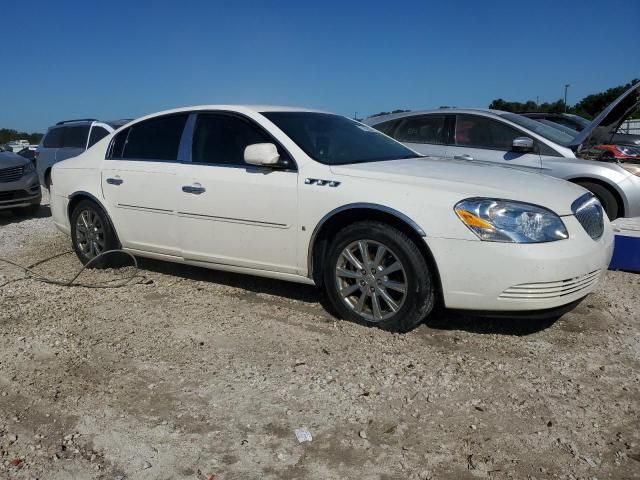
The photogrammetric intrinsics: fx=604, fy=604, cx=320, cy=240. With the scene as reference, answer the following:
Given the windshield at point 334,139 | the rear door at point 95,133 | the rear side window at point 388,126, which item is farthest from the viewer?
the rear door at point 95,133

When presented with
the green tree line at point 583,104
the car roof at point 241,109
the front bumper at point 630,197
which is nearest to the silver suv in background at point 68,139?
the car roof at point 241,109

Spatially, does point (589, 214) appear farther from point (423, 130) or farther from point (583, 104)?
point (583, 104)

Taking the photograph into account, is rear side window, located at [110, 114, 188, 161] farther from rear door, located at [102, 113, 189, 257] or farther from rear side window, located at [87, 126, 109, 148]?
rear side window, located at [87, 126, 109, 148]

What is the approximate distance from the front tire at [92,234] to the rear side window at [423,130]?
403cm

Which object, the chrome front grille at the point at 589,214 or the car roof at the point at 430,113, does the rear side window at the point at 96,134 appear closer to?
the car roof at the point at 430,113

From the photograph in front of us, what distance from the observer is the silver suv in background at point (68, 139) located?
11.2m

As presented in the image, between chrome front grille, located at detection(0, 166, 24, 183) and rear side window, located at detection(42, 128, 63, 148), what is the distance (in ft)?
6.72

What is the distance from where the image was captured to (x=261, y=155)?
14.1 ft

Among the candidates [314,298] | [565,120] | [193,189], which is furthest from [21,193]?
[565,120]

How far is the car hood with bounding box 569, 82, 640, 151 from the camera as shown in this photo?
673 centimetres

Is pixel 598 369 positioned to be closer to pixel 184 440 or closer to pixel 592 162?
pixel 184 440

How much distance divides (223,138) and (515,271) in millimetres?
2548

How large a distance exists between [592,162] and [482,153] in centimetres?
122

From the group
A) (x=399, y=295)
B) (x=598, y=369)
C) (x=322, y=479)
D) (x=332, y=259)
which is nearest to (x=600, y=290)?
(x=598, y=369)
